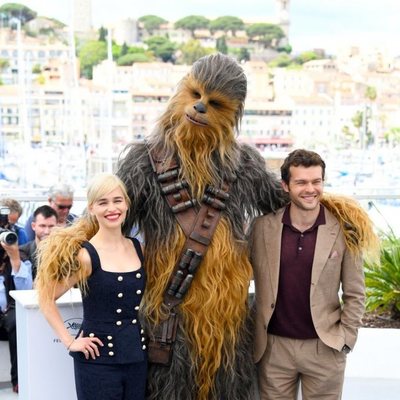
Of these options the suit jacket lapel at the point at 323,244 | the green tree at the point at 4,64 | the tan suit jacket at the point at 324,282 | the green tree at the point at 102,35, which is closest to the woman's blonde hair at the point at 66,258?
the tan suit jacket at the point at 324,282

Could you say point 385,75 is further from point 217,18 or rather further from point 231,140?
point 231,140

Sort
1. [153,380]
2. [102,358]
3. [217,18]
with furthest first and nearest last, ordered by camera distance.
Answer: [217,18]
[153,380]
[102,358]

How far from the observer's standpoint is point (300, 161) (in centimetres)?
278

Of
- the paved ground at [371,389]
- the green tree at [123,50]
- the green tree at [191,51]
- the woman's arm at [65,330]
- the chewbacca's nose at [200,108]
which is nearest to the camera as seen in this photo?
the woman's arm at [65,330]

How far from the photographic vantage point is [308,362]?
9.12 ft

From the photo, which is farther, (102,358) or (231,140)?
(231,140)

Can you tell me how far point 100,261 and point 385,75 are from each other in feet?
233

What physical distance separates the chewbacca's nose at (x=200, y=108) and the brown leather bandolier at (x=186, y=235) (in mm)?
226

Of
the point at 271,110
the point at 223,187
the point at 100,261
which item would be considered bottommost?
the point at 271,110

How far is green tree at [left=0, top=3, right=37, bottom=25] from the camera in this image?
226ft

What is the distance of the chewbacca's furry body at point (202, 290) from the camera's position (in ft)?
8.99

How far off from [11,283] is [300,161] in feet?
7.02

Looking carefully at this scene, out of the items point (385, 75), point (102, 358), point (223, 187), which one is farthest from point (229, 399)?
point (385, 75)

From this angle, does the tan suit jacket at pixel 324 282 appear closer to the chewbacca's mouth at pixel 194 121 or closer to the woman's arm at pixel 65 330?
the chewbacca's mouth at pixel 194 121
